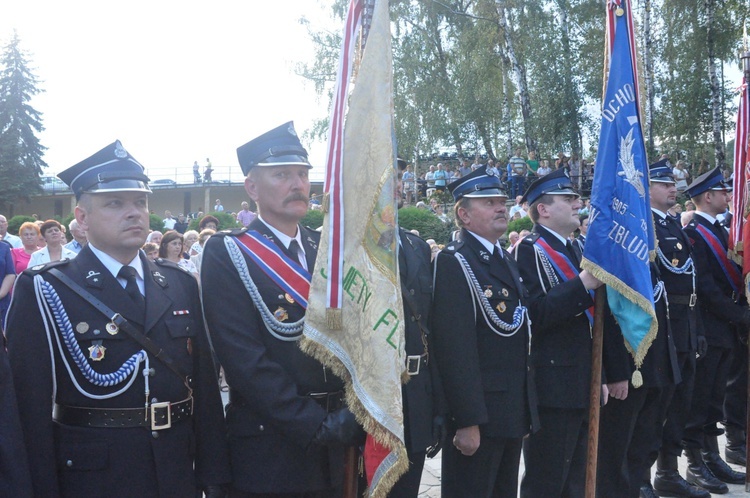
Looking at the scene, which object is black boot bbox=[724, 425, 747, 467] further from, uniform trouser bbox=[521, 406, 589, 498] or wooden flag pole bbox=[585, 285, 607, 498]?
wooden flag pole bbox=[585, 285, 607, 498]

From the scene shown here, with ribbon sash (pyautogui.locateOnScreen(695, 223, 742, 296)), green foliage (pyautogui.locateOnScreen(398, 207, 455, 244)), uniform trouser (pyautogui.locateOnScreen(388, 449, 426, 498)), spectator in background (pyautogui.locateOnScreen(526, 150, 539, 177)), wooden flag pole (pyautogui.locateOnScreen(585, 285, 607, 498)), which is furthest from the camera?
spectator in background (pyautogui.locateOnScreen(526, 150, 539, 177))

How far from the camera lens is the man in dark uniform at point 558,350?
4.24 metres

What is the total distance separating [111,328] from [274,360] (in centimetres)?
66

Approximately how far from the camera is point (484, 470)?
3865 mm

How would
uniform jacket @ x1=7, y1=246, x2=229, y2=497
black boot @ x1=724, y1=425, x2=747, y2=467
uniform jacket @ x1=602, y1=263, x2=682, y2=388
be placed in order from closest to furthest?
1. uniform jacket @ x1=7, y1=246, x2=229, y2=497
2. uniform jacket @ x1=602, y1=263, x2=682, y2=388
3. black boot @ x1=724, y1=425, x2=747, y2=467

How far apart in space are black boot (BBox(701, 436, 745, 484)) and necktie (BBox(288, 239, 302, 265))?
4.23 meters

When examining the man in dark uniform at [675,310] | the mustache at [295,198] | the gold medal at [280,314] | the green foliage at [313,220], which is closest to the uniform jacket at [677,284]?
the man in dark uniform at [675,310]

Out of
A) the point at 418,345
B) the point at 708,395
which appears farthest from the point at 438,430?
the point at 708,395

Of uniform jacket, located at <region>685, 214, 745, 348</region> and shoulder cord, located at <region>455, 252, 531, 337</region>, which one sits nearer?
shoulder cord, located at <region>455, 252, 531, 337</region>

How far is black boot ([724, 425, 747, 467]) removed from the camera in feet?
20.9

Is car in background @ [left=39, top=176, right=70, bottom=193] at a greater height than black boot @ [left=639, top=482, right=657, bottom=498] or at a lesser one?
greater

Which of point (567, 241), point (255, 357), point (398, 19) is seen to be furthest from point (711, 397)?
point (398, 19)

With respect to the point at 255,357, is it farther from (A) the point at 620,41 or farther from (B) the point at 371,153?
(A) the point at 620,41

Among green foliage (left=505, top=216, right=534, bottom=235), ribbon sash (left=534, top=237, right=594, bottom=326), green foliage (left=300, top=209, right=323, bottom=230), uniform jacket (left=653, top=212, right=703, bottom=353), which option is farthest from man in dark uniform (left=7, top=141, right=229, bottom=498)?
green foliage (left=300, top=209, right=323, bottom=230)
